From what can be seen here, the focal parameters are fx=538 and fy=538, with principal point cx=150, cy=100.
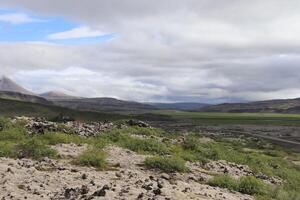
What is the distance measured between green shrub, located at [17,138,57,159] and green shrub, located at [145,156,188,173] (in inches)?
190

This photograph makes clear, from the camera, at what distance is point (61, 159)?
87.7ft

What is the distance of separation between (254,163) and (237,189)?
16.2 m

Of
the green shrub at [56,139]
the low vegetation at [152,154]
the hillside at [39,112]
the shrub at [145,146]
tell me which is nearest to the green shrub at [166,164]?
the low vegetation at [152,154]

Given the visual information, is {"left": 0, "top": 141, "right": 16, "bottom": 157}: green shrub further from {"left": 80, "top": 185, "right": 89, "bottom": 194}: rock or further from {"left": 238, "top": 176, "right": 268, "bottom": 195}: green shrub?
{"left": 238, "top": 176, "right": 268, "bottom": 195}: green shrub

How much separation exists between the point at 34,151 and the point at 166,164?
6564 mm

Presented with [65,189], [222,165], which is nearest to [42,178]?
[65,189]

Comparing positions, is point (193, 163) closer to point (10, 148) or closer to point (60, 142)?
point (60, 142)

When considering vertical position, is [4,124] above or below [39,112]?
above

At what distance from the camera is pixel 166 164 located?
1032 inches

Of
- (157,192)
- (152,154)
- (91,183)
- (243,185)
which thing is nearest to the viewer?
(157,192)

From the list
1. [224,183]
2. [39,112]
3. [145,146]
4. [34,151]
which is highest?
[34,151]

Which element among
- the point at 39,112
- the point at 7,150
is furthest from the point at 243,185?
the point at 39,112

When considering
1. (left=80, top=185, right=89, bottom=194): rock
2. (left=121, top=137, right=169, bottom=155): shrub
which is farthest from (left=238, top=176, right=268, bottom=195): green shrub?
(left=121, top=137, right=169, bottom=155): shrub

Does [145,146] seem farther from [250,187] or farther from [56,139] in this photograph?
[250,187]
